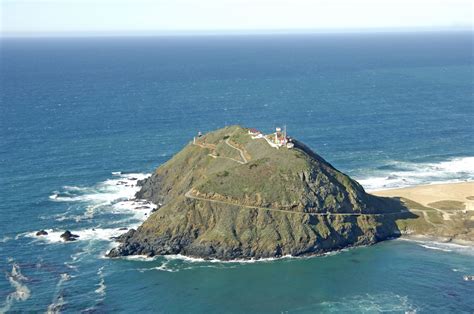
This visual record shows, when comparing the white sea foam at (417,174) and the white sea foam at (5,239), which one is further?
the white sea foam at (417,174)

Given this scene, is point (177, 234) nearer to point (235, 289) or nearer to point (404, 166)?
point (235, 289)

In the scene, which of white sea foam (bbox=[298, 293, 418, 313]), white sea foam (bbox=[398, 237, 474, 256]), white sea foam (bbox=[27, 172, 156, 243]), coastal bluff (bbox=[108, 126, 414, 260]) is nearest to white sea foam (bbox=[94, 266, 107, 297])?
coastal bluff (bbox=[108, 126, 414, 260])

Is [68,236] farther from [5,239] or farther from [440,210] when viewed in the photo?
[440,210]

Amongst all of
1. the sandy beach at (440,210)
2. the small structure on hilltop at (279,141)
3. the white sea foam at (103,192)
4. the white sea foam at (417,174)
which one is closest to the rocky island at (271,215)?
the small structure on hilltop at (279,141)

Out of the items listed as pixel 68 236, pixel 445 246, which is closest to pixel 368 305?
pixel 445 246

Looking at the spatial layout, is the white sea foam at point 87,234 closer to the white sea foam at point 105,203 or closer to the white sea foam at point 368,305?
the white sea foam at point 105,203
